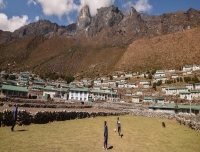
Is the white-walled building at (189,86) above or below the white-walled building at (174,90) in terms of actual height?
above

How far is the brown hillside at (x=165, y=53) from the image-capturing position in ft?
470

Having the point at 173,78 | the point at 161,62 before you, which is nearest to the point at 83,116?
the point at 173,78

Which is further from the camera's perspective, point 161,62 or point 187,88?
point 161,62

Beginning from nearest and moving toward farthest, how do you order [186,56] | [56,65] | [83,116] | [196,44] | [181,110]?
[83,116]
[181,110]
[186,56]
[196,44]
[56,65]

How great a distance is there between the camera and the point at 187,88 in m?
90.1

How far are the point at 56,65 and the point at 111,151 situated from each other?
192705 mm

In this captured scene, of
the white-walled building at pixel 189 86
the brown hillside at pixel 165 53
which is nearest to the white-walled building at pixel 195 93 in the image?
the white-walled building at pixel 189 86

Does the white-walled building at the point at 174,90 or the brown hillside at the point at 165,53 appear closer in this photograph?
the white-walled building at the point at 174,90

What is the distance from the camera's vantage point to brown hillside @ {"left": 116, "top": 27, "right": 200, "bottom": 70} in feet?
470

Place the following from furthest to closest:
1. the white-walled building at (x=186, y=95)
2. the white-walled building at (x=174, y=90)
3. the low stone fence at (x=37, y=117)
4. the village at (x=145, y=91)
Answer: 1. the white-walled building at (x=174, y=90)
2. the white-walled building at (x=186, y=95)
3. the village at (x=145, y=91)
4. the low stone fence at (x=37, y=117)

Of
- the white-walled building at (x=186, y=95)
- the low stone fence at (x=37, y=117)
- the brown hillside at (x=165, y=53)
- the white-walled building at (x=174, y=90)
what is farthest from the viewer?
the brown hillside at (x=165, y=53)

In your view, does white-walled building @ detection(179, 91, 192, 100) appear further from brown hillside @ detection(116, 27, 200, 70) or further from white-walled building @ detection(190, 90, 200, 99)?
brown hillside @ detection(116, 27, 200, 70)

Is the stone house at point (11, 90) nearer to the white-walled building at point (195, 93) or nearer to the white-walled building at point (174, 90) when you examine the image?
the white-walled building at point (174, 90)

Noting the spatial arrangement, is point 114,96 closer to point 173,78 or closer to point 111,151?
point 173,78
